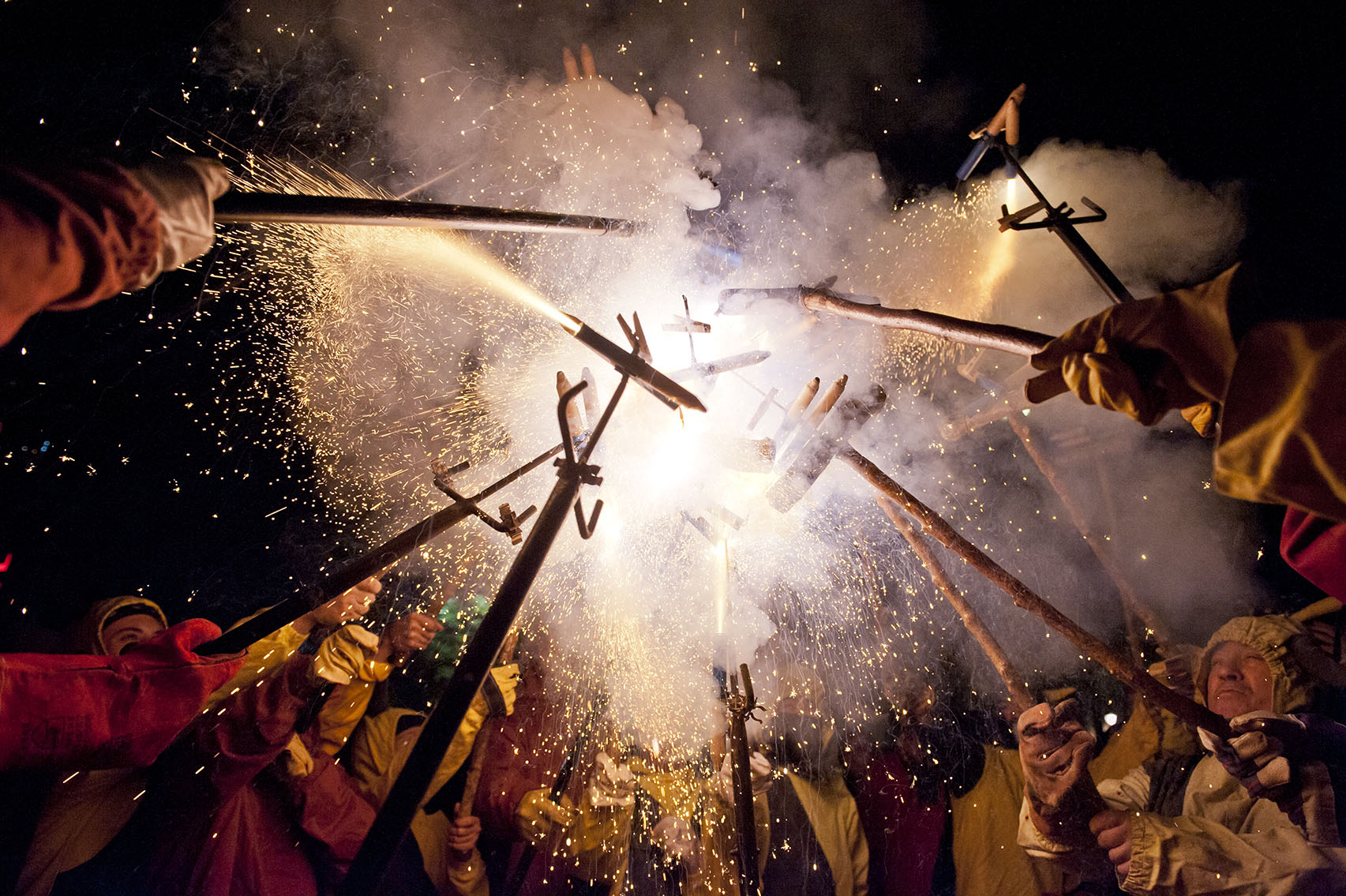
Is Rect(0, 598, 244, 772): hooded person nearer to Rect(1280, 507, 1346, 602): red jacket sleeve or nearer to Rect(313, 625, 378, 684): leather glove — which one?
Rect(313, 625, 378, 684): leather glove

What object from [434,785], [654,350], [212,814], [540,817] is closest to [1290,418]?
[654,350]

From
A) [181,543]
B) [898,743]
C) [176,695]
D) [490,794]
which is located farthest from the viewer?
[181,543]

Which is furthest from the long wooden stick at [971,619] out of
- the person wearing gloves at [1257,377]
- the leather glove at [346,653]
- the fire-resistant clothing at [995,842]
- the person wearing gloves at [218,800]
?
the person wearing gloves at [218,800]

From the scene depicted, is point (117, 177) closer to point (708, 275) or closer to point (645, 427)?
point (645, 427)

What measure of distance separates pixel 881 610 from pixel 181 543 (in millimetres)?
13293

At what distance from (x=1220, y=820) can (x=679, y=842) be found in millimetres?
6594

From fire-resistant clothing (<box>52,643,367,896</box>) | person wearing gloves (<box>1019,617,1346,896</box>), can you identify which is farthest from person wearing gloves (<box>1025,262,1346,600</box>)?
fire-resistant clothing (<box>52,643,367,896</box>)

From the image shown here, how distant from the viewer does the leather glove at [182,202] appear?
1503 mm

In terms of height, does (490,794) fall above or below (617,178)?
below

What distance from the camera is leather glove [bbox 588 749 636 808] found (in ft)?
21.1

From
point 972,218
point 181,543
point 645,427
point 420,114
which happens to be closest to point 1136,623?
point 972,218

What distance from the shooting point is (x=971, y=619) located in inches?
181

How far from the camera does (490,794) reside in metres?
6.68

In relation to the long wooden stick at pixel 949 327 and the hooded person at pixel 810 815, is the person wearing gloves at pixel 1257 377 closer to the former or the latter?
the long wooden stick at pixel 949 327
